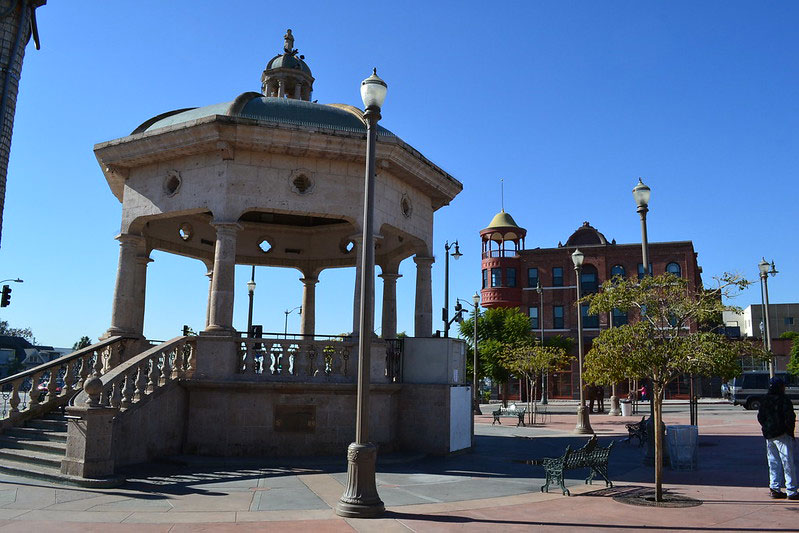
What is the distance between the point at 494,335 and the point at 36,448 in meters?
46.5

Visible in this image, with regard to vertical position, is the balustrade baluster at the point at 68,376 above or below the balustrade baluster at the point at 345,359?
below

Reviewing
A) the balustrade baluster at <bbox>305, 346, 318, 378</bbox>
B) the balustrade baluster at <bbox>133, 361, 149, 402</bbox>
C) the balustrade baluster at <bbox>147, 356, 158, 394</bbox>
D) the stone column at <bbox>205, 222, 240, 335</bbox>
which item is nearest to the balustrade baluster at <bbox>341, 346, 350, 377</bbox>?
the balustrade baluster at <bbox>305, 346, 318, 378</bbox>

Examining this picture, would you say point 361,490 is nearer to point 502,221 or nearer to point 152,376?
point 152,376

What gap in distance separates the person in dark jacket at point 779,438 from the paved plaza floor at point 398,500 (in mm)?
411

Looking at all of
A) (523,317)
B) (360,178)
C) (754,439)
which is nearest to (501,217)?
(523,317)

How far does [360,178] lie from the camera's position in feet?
51.0

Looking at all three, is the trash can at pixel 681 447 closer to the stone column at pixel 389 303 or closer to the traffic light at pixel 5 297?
the stone column at pixel 389 303

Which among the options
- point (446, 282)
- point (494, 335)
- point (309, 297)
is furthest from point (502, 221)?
point (309, 297)

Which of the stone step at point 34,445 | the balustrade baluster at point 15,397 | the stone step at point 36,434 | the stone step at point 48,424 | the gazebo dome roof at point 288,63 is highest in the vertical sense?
the gazebo dome roof at point 288,63

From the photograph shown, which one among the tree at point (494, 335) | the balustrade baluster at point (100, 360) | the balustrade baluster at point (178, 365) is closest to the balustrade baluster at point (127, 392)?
the balustrade baluster at point (178, 365)

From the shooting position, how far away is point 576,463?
1105cm

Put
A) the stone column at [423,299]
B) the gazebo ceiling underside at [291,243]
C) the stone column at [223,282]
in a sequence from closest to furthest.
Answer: the stone column at [223,282] → the stone column at [423,299] → the gazebo ceiling underside at [291,243]

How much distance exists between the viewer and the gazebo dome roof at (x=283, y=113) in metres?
15.2

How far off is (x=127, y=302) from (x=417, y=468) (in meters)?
7.95
